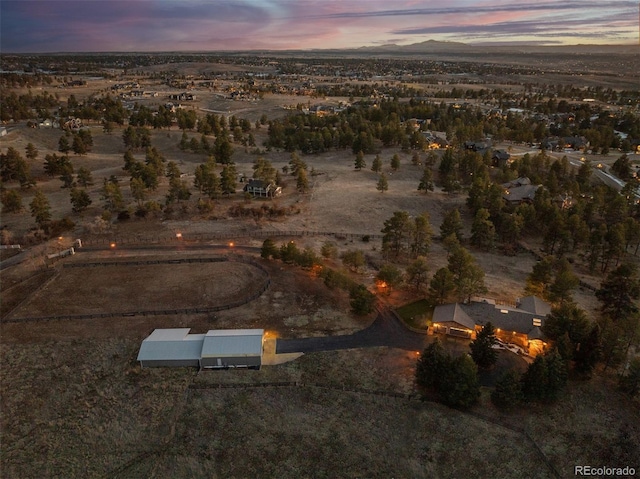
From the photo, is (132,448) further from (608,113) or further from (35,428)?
(608,113)

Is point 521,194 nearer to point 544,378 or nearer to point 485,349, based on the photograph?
point 485,349

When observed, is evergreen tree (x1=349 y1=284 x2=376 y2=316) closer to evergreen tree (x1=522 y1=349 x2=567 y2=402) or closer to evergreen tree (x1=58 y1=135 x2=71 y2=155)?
evergreen tree (x1=522 y1=349 x2=567 y2=402)

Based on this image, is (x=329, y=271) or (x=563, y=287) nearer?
(x=563, y=287)

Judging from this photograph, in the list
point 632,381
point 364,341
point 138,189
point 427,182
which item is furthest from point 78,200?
point 632,381

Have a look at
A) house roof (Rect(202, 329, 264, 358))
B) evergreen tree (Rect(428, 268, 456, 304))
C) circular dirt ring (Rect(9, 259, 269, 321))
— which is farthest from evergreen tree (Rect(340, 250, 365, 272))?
house roof (Rect(202, 329, 264, 358))

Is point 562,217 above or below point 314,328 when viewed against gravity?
above

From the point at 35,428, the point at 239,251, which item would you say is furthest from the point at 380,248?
the point at 35,428
